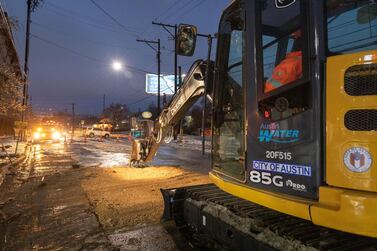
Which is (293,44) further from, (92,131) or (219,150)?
(92,131)

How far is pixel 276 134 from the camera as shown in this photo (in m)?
3.64

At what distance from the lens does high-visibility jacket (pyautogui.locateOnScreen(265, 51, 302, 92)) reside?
3473 mm

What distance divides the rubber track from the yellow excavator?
1cm

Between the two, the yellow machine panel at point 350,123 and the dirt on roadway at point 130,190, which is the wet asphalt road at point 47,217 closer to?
the dirt on roadway at point 130,190

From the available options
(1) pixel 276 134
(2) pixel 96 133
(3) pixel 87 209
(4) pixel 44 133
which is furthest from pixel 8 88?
(2) pixel 96 133

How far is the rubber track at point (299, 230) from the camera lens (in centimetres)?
332

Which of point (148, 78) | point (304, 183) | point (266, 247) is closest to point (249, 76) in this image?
point (304, 183)

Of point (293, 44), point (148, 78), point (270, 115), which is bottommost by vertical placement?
point (270, 115)

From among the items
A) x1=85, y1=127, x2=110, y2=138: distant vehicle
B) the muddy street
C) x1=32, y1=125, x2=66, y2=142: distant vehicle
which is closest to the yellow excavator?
the muddy street

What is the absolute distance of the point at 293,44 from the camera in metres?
3.59

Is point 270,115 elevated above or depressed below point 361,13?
below

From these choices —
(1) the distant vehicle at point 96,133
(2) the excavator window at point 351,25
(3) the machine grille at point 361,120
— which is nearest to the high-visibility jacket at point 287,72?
(2) the excavator window at point 351,25

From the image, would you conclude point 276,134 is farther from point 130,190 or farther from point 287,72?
point 130,190

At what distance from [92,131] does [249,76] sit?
60.0 m
